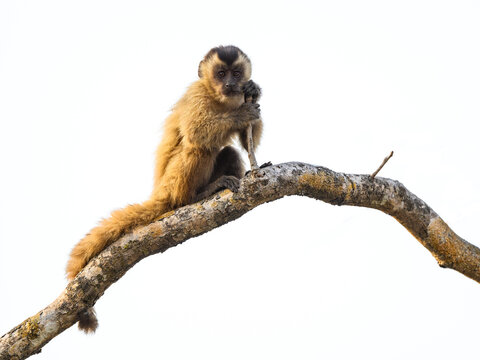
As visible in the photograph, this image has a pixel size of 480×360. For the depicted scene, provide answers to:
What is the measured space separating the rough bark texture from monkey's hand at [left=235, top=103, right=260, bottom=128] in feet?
3.26

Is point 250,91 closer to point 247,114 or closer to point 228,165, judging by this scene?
point 247,114

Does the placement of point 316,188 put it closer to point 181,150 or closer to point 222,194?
point 222,194

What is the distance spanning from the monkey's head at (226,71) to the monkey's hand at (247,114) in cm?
37

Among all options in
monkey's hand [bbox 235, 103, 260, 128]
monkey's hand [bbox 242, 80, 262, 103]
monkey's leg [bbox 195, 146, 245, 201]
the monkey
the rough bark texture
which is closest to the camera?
the rough bark texture

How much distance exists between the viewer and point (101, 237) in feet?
18.9

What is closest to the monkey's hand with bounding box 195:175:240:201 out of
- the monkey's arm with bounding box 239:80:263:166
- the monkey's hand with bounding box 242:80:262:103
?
the monkey's arm with bounding box 239:80:263:166

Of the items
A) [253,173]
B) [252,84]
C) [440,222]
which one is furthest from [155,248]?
[440,222]

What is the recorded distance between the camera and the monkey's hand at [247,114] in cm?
642

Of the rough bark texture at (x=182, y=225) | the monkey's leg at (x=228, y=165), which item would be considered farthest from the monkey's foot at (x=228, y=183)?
the monkey's leg at (x=228, y=165)

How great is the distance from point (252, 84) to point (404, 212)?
248 centimetres

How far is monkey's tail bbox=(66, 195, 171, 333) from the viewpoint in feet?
18.9

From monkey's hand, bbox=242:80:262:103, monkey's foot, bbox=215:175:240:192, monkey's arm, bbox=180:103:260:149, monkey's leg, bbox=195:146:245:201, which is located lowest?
monkey's foot, bbox=215:175:240:192

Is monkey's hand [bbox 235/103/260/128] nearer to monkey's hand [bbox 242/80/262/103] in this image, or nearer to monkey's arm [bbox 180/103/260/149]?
monkey's arm [bbox 180/103/260/149]

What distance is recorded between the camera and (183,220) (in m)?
5.53
